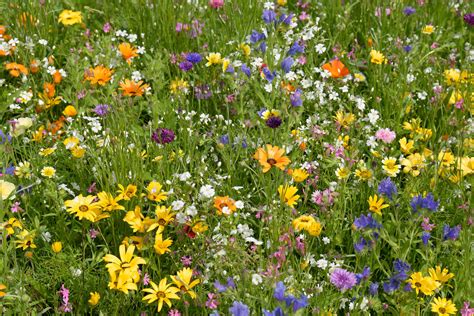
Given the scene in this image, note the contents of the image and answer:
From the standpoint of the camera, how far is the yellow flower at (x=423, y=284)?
198 cm

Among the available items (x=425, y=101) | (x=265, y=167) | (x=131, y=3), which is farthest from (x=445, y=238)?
(x=131, y=3)

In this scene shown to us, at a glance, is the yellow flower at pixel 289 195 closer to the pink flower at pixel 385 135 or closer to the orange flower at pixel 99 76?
the pink flower at pixel 385 135

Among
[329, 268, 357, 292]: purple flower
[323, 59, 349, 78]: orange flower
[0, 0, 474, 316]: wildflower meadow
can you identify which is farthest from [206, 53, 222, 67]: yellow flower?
[329, 268, 357, 292]: purple flower

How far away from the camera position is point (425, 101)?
310 centimetres

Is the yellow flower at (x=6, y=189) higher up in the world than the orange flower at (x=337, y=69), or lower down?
lower down

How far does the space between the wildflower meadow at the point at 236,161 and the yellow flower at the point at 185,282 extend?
0.01 meters

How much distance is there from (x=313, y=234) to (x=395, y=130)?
94cm

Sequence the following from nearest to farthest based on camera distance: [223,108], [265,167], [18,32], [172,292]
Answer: [172,292], [265,167], [223,108], [18,32]

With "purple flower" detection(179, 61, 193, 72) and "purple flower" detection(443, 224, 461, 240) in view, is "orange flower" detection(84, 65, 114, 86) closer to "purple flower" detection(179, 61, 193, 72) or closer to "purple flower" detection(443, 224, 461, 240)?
"purple flower" detection(179, 61, 193, 72)

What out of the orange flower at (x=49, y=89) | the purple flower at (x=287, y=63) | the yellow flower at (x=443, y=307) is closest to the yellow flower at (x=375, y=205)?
the yellow flower at (x=443, y=307)

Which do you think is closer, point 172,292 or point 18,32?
point 172,292

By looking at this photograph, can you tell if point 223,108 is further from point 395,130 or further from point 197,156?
point 395,130

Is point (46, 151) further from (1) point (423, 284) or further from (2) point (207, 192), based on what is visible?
(1) point (423, 284)

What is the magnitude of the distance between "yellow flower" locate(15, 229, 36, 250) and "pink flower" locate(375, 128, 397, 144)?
4.37ft
